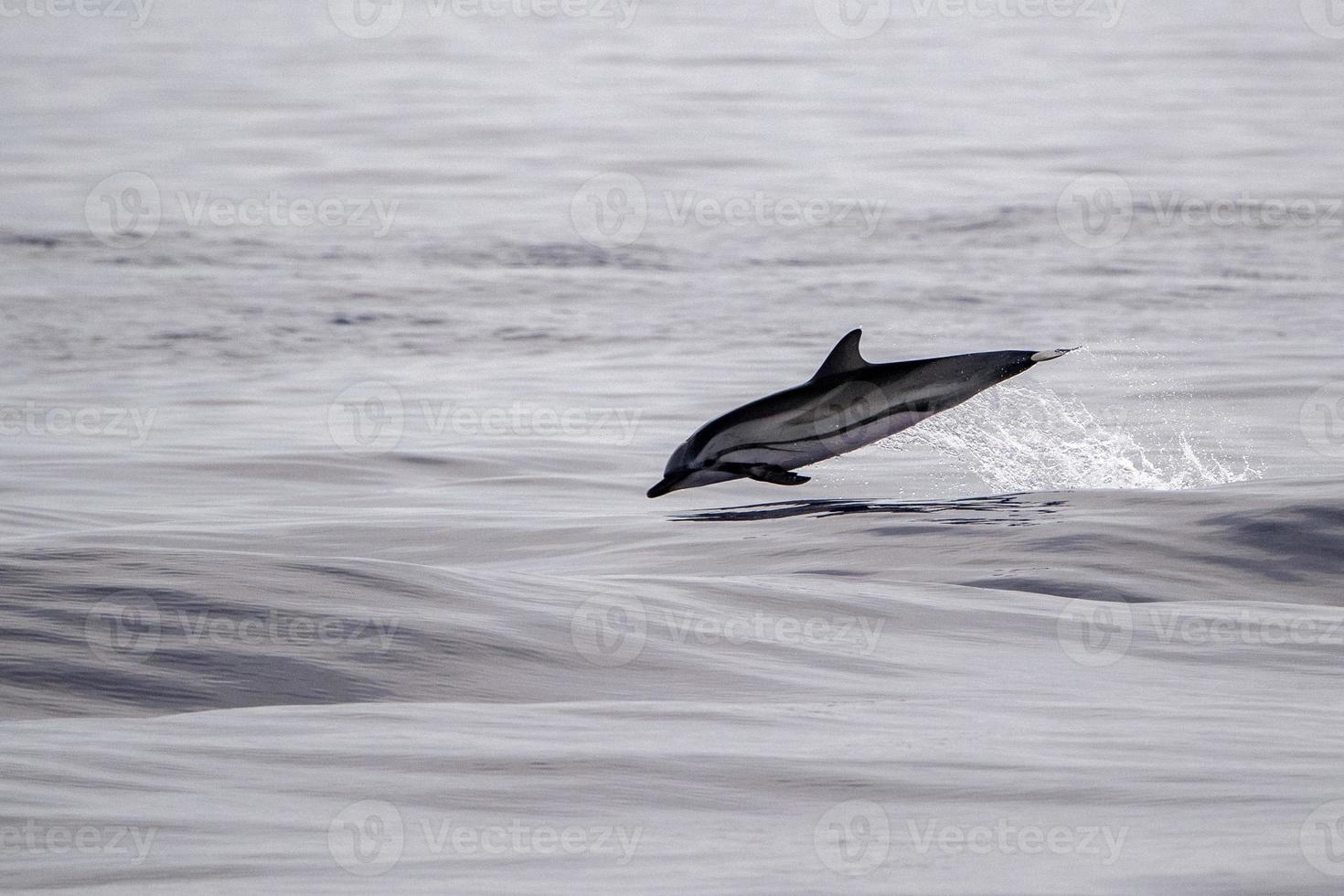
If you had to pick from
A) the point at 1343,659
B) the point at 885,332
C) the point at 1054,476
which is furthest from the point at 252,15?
the point at 1343,659

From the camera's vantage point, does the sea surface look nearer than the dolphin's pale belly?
Yes

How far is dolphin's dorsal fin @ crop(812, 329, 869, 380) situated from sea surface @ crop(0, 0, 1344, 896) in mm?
730

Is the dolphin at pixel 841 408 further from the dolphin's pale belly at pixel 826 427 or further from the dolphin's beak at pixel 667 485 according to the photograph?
the dolphin's beak at pixel 667 485

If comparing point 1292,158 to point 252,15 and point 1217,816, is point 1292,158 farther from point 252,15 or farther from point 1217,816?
point 252,15

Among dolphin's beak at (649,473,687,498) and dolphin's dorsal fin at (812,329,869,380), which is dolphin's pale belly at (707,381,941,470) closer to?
dolphin's dorsal fin at (812,329,869,380)

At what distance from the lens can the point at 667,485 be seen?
30.8 feet

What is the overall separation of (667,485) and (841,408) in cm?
105

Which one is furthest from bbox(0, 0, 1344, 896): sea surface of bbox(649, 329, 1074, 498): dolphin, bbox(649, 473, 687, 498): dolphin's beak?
bbox(649, 329, 1074, 498): dolphin

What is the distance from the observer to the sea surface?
4176mm

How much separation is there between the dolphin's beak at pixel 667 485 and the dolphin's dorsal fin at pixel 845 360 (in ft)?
3.01

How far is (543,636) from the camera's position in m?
6.17

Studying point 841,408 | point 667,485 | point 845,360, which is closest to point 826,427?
point 841,408

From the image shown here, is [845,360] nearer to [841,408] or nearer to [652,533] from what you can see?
[841,408]

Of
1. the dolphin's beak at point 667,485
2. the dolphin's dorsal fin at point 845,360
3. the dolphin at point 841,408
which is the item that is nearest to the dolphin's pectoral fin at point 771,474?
the dolphin at point 841,408
